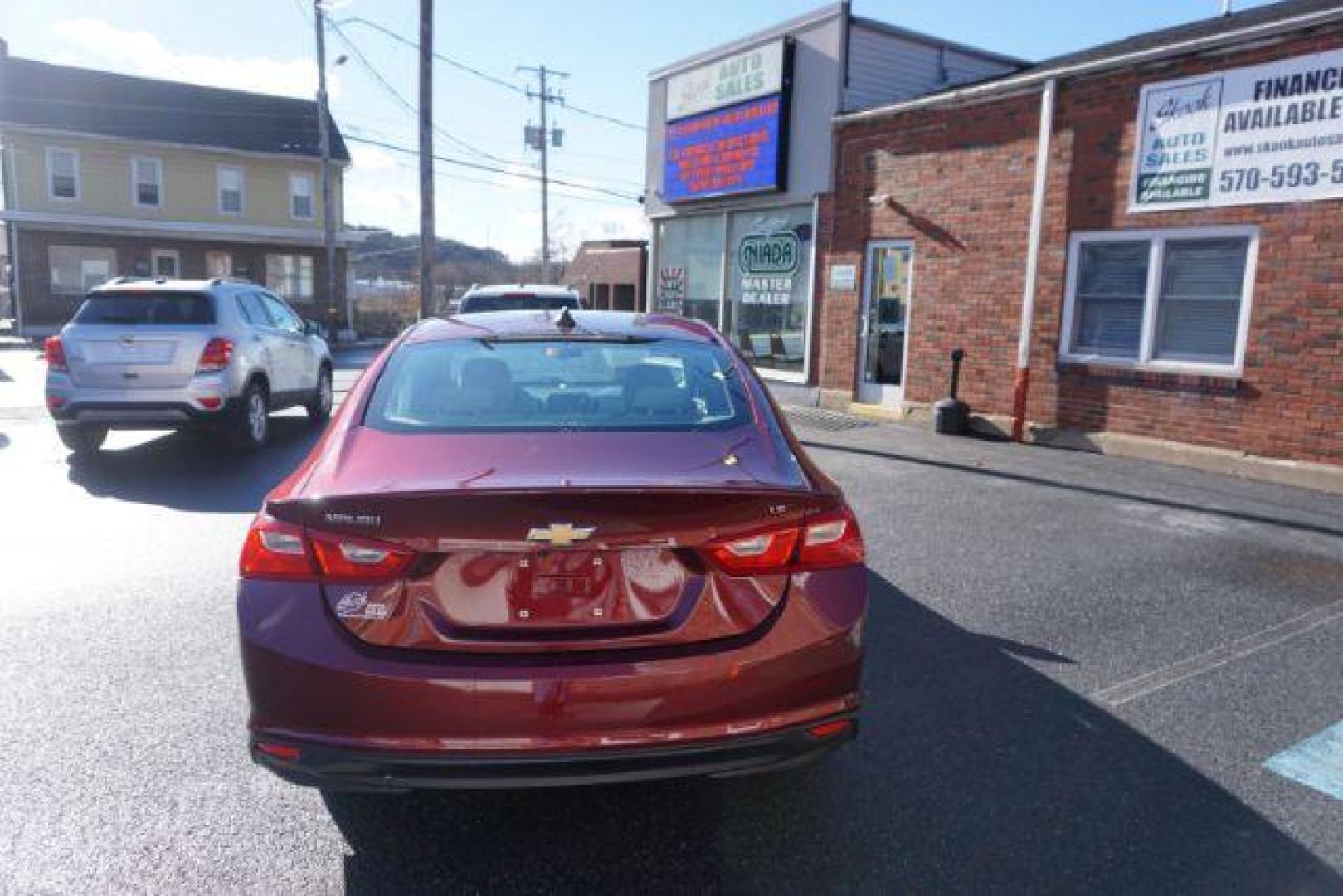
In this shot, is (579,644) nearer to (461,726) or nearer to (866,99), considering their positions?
(461,726)

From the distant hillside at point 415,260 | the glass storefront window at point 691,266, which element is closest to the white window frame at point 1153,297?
the glass storefront window at point 691,266

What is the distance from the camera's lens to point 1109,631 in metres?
4.74

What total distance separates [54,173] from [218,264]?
526cm

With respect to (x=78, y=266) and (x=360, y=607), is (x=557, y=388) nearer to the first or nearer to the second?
(x=360, y=607)

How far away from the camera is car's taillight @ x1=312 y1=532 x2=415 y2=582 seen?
7.92 ft

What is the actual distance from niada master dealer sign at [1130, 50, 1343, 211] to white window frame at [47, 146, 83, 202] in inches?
1242

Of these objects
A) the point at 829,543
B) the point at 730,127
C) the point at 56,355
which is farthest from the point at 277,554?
the point at 730,127

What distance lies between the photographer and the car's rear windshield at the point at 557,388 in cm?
312

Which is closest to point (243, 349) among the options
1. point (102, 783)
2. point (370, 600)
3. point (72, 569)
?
point (72, 569)

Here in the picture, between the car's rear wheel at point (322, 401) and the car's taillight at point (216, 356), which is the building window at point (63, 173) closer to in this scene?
the car's rear wheel at point (322, 401)

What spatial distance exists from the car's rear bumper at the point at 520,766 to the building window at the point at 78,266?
32.9 meters

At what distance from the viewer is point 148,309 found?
883 cm

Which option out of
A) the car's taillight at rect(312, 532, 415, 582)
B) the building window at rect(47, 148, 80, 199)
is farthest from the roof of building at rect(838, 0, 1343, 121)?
the building window at rect(47, 148, 80, 199)

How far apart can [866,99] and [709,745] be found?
12526 millimetres
